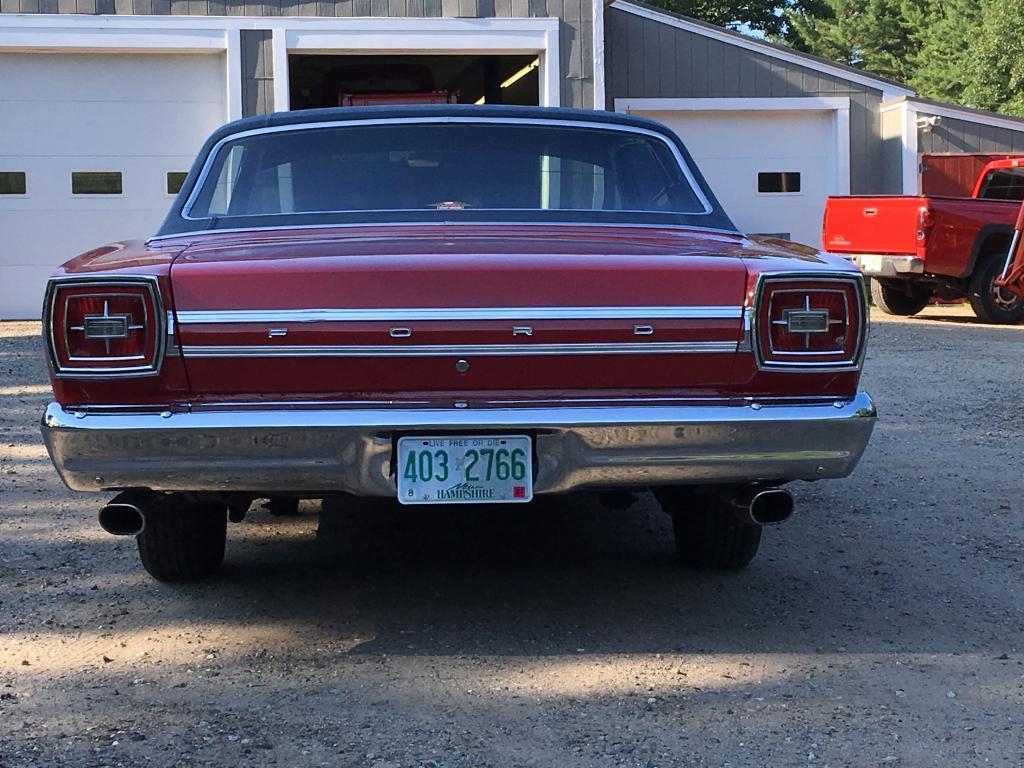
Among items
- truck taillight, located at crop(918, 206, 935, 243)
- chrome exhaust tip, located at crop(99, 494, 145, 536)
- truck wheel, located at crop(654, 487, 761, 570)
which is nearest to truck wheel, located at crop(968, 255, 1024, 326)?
truck taillight, located at crop(918, 206, 935, 243)

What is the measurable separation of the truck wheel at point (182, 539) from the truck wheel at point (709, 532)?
1426 millimetres

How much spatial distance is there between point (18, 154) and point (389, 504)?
990 centimetres

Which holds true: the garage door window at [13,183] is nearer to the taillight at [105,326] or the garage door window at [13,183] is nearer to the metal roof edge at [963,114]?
the metal roof edge at [963,114]

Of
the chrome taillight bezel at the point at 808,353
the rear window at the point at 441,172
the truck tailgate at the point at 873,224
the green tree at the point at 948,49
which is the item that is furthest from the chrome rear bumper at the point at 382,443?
the green tree at the point at 948,49

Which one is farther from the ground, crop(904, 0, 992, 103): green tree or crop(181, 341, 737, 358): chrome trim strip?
crop(904, 0, 992, 103): green tree

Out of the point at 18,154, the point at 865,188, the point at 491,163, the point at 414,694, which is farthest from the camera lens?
the point at 865,188

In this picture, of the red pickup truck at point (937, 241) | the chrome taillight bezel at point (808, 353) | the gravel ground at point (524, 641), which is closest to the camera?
the gravel ground at point (524, 641)

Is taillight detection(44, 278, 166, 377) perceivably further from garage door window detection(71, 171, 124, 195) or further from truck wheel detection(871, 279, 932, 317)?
truck wheel detection(871, 279, 932, 317)

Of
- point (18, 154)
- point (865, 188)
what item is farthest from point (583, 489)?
point (865, 188)

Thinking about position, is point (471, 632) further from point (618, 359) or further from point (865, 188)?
point (865, 188)

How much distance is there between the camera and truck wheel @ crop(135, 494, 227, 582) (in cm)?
408

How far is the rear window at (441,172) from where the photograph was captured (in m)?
4.39

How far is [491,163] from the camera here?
4547mm

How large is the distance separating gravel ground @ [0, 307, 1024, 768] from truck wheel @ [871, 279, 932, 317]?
9.65 meters
